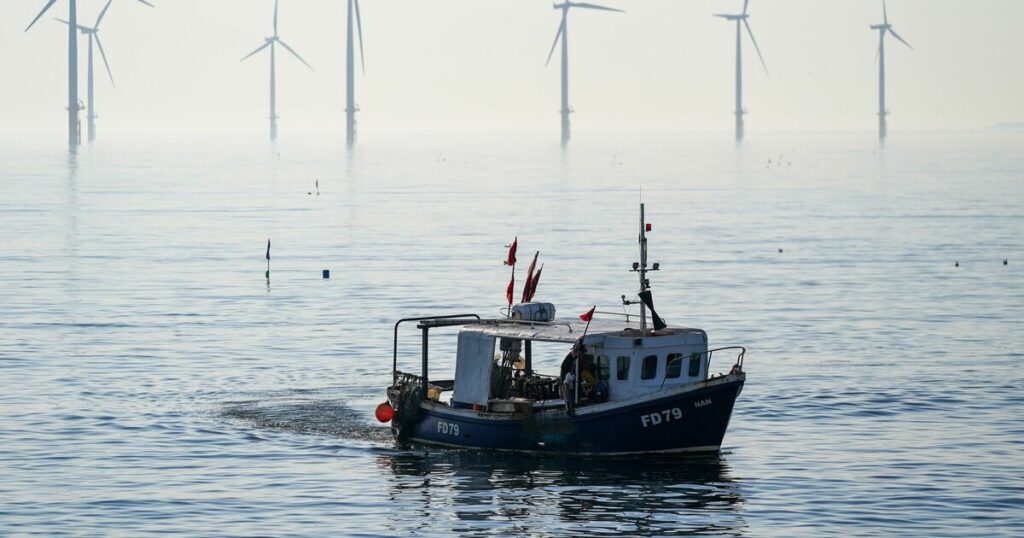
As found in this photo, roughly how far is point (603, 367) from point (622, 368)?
75 centimetres

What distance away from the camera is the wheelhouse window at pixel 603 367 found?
57.6 metres

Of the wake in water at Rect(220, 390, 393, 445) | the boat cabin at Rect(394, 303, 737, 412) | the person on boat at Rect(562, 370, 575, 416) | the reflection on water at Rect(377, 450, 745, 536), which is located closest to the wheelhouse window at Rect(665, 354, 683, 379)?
the boat cabin at Rect(394, 303, 737, 412)

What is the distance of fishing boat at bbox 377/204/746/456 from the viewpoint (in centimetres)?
5666

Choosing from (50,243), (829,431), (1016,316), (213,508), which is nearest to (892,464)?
(829,431)

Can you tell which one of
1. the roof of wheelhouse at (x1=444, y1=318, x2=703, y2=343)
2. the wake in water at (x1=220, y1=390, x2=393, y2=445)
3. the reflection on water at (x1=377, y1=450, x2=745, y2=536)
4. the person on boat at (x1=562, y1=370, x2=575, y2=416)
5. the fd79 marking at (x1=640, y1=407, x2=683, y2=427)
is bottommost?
the reflection on water at (x1=377, y1=450, x2=745, y2=536)

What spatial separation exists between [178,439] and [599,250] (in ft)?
278

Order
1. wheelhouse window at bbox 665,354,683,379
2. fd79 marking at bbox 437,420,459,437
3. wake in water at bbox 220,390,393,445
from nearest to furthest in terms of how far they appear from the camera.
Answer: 1. wheelhouse window at bbox 665,354,683,379
2. fd79 marking at bbox 437,420,459,437
3. wake in water at bbox 220,390,393,445

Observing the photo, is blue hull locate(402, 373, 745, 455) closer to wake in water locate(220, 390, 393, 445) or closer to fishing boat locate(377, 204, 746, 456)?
fishing boat locate(377, 204, 746, 456)

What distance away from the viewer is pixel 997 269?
12862 centimetres

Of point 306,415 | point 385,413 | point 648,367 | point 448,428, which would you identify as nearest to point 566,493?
point 648,367

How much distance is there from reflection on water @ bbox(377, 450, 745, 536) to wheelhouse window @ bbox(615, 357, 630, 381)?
2.87 metres

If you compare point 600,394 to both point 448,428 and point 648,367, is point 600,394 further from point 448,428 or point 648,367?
point 448,428

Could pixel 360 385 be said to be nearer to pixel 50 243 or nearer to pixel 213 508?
pixel 213 508

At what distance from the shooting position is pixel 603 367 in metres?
57.8
